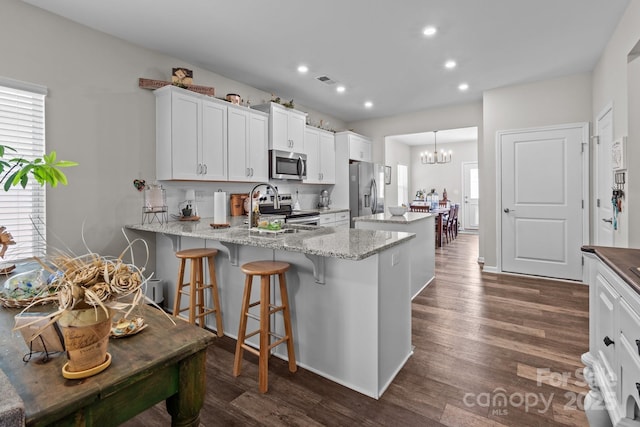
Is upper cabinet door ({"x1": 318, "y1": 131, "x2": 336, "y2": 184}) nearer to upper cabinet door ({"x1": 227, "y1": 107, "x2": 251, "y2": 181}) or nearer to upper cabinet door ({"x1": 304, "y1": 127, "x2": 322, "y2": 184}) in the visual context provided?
upper cabinet door ({"x1": 304, "y1": 127, "x2": 322, "y2": 184})

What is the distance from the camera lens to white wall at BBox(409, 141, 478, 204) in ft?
31.1

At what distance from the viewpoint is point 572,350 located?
2447 mm

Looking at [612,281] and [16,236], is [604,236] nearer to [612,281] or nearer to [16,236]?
[612,281]

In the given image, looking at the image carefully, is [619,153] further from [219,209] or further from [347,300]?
[219,209]

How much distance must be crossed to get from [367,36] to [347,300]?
8.25ft

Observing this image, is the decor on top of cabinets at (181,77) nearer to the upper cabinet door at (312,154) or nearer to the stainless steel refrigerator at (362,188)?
the upper cabinet door at (312,154)

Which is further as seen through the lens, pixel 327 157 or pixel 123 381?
pixel 327 157

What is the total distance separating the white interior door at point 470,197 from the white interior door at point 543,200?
5.03 metres

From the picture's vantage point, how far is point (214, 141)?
361 cm

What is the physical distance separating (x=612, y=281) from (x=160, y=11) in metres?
3.49

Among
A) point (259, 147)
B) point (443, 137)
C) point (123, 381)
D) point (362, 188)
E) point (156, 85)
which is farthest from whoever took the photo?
point (443, 137)

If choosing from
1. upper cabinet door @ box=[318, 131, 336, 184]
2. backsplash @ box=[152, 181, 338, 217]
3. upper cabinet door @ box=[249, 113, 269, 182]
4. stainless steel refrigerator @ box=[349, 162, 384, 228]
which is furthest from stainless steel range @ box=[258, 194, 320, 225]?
stainless steel refrigerator @ box=[349, 162, 384, 228]

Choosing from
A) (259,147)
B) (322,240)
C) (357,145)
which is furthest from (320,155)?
(322,240)

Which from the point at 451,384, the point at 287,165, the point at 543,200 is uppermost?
the point at 287,165
